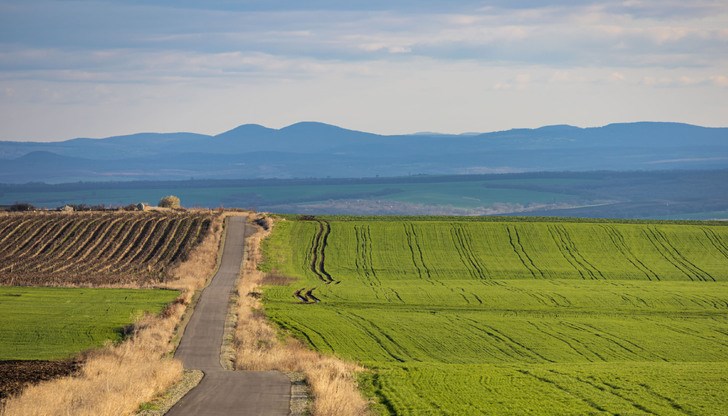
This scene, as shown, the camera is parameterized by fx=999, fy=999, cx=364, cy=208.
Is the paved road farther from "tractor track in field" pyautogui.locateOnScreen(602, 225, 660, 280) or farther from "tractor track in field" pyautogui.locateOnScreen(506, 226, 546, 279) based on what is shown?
"tractor track in field" pyautogui.locateOnScreen(602, 225, 660, 280)

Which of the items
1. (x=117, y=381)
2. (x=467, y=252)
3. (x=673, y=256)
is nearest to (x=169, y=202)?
(x=467, y=252)

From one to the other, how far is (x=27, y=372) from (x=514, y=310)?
3095 cm

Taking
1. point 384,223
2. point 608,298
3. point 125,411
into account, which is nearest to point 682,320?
point 608,298

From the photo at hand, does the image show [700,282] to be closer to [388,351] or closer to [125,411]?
[388,351]

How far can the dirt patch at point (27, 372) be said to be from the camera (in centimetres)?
3059

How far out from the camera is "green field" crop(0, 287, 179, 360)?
4188 cm

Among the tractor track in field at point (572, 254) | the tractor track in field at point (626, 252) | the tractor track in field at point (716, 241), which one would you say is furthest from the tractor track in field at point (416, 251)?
the tractor track in field at point (716, 241)

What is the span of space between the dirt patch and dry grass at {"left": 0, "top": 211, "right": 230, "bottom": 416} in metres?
0.74

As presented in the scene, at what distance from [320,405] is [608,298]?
130 feet

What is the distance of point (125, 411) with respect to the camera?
24719mm

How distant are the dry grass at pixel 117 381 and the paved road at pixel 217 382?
95 cm

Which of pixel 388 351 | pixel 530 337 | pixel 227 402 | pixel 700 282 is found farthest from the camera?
pixel 700 282

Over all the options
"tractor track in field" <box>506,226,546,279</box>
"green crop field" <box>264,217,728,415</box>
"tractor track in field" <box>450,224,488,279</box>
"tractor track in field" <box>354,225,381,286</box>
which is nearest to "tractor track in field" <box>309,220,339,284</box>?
"green crop field" <box>264,217,728,415</box>

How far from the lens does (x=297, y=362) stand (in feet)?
117
